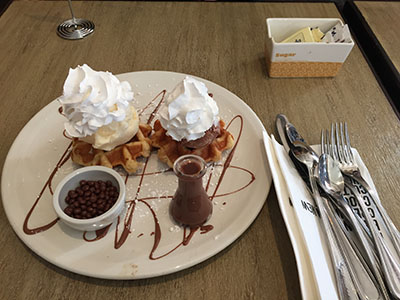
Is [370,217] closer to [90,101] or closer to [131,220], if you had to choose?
[131,220]

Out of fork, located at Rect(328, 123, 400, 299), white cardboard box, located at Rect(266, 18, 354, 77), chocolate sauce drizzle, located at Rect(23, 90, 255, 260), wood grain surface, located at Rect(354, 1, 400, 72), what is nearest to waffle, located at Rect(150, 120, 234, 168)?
chocolate sauce drizzle, located at Rect(23, 90, 255, 260)

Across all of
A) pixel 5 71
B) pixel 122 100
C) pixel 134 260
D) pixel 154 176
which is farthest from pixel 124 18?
pixel 134 260

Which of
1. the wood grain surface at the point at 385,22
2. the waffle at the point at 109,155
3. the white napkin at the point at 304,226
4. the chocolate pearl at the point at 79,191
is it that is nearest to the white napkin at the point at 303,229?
the white napkin at the point at 304,226

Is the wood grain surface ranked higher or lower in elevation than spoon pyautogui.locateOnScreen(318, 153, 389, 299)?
lower

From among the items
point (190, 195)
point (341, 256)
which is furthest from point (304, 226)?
point (190, 195)

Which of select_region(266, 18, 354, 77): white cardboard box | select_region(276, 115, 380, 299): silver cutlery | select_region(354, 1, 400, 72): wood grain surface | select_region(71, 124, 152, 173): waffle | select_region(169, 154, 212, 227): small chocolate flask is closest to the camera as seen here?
select_region(276, 115, 380, 299): silver cutlery

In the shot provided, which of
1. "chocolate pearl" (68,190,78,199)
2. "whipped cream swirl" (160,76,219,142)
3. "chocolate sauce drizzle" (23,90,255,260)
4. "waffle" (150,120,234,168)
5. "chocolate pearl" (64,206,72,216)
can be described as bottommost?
"chocolate sauce drizzle" (23,90,255,260)

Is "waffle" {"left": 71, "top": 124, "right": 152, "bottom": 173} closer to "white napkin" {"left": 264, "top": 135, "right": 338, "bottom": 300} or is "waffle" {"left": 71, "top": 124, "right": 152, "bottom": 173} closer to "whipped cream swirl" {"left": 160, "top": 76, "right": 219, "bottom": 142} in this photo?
"whipped cream swirl" {"left": 160, "top": 76, "right": 219, "bottom": 142}

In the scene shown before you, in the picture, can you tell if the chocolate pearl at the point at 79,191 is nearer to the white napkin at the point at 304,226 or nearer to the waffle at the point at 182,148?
the waffle at the point at 182,148
